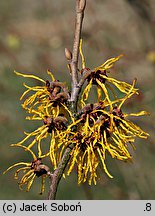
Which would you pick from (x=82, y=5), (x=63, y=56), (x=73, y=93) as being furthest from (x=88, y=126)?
(x=63, y=56)

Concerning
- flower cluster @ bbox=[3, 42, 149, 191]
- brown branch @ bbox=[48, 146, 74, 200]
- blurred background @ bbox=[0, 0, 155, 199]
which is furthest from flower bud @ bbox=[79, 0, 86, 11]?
blurred background @ bbox=[0, 0, 155, 199]

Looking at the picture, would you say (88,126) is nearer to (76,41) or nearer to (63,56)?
(76,41)

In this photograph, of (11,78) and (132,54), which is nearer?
(11,78)

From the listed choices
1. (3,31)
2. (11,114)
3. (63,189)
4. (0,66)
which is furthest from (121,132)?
(3,31)

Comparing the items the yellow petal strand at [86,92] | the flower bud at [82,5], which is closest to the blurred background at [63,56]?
the yellow petal strand at [86,92]

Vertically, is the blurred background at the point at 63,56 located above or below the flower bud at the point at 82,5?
above

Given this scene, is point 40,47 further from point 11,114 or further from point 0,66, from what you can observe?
point 11,114

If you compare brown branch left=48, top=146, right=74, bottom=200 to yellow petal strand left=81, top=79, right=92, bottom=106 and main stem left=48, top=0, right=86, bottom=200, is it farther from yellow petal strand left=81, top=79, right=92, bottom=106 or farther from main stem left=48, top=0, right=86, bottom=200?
yellow petal strand left=81, top=79, right=92, bottom=106

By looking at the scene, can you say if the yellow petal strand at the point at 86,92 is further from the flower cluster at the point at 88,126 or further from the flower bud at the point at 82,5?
the flower bud at the point at 82,5
